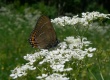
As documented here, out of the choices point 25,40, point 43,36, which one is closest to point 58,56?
point 43,36

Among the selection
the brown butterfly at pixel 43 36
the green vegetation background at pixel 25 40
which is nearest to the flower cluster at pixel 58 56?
the green vegetation background at pixel 25 40

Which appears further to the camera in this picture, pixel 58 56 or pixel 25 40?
pixel 25 40

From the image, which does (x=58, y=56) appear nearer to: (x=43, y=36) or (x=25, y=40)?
(x=43, y=36)

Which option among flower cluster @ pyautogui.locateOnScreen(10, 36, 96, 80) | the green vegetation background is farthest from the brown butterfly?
the green vegetation background

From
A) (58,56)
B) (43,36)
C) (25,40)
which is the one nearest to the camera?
(58,56)

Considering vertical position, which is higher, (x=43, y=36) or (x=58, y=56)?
(x=43, y=36)

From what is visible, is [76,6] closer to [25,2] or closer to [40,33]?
[25,2]

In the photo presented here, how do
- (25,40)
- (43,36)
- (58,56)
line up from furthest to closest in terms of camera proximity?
1. (25,40)
2. (43,36)
3. (58,56)

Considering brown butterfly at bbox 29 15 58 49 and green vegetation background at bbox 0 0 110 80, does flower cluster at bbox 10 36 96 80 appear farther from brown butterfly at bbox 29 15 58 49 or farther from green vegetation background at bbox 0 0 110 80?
brown butterfly at bbox 29 15 58 49
